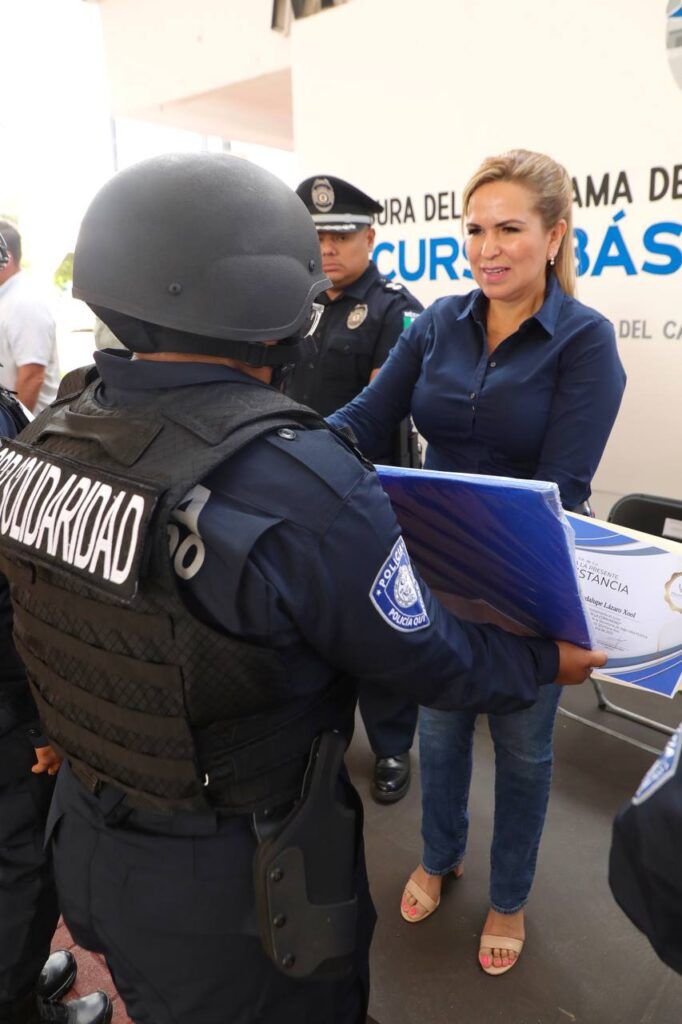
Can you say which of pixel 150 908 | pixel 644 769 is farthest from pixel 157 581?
pixel 644 769

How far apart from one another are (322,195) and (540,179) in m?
1.06

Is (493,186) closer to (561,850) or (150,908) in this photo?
(150,908)

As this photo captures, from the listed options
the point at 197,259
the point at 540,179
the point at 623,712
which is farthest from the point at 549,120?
the point at 197,259

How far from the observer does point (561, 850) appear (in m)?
1.89

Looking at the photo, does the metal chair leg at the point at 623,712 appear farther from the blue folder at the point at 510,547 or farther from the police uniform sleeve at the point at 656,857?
the police uniform sleeve at the point at 656,857

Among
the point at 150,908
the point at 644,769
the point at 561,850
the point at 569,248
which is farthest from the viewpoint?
the point at 644,769

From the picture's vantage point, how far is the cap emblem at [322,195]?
2236 millimetres

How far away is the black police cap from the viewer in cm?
222

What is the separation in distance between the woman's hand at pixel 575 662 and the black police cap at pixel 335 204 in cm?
167

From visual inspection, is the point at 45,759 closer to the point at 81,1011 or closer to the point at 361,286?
the point at 81,1011

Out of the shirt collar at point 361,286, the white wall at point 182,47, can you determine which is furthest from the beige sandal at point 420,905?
the white wall at point 182,47

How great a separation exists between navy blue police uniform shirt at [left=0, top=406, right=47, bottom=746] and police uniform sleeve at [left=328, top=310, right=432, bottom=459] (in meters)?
0.71

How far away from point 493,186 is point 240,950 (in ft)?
4.40

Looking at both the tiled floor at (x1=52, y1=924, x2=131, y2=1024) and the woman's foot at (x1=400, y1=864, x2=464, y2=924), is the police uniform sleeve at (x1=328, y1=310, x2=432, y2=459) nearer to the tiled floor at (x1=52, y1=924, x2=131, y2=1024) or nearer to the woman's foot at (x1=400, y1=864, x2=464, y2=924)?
the woman's foot at (x1=400, y1=864, x2=464, y2=924)
